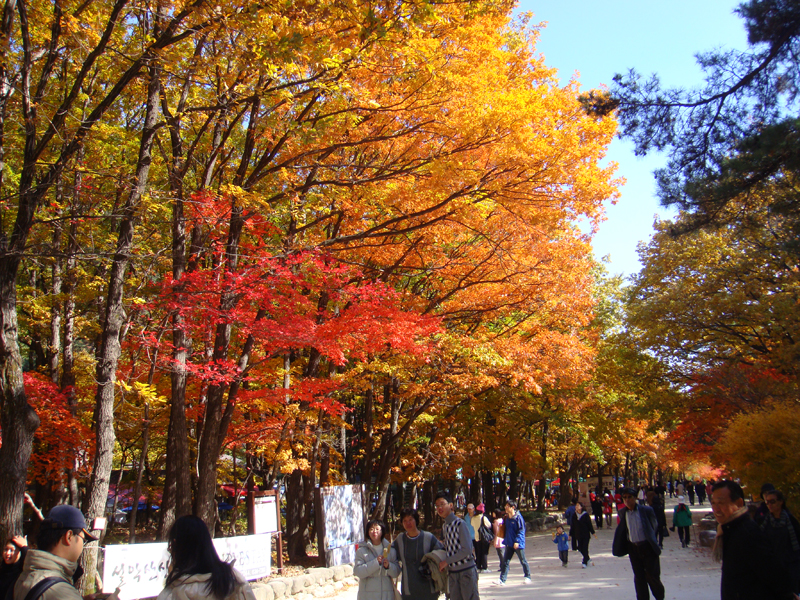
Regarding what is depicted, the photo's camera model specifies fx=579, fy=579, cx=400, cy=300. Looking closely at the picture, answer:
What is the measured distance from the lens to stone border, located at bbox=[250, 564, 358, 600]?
978cm

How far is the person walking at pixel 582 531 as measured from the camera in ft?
42.4

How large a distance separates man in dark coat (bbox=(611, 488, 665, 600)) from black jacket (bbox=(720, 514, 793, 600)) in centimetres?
363

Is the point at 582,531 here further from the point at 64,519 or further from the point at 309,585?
the point at 64,519

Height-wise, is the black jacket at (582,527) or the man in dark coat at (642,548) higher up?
the man in dark coat at (642,548)

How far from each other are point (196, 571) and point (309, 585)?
30.0 feet

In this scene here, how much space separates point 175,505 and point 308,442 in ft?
17.0

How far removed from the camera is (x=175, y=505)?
400 inches

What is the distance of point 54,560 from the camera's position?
281 centimetres

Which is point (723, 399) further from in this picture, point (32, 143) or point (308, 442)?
point (32, 143)

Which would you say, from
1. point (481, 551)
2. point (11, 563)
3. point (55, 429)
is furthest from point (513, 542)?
point (55, 429)

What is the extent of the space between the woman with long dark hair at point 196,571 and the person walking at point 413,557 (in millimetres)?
2898

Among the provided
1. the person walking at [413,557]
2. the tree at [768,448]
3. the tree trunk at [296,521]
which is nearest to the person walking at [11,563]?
the person walking at [413,557]

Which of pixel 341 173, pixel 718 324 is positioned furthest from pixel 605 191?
pixel 718 324

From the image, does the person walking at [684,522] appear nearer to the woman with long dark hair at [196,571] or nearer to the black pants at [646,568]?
the black pants at [646,568]
